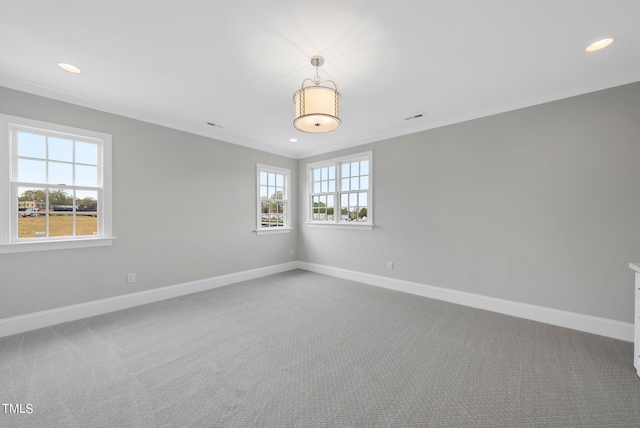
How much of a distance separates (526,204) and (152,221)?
500cm

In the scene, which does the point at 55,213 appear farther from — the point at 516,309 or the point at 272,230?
the point at 516,309

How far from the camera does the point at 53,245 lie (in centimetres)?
287

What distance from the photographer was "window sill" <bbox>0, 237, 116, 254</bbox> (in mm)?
2646

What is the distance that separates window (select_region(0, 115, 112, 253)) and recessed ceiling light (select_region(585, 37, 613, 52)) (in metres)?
5.14

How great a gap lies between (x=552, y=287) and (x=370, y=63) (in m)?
3.25

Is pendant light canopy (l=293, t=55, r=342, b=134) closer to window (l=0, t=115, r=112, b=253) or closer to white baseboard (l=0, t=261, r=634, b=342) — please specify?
window (l=0, t=115, r=112, b=253)

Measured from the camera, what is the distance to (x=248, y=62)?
235 cm

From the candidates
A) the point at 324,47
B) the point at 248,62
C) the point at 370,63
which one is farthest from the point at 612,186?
the point at 248,62

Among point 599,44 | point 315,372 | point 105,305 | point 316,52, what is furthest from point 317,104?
point 105,305

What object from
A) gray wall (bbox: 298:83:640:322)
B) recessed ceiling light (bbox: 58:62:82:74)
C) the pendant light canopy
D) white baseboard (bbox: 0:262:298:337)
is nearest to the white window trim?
white baseboard (bbox: 0:262:298:337)

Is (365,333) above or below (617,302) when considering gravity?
below

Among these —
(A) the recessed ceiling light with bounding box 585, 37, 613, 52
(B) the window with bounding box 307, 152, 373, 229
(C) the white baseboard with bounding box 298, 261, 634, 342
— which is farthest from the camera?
(B) the window with bounding box 307, 152, 373, 229

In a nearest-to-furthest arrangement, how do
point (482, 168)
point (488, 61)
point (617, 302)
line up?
point (488, 61)
point (617, 302)
point (482, 168)

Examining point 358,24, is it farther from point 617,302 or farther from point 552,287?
point 617,302
